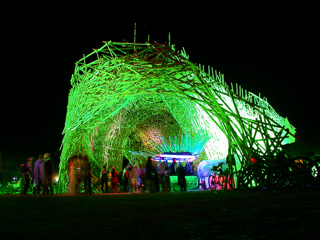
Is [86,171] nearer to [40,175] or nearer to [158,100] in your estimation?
[40,175]

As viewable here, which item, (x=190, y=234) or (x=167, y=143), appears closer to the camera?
(x=190, y=234)

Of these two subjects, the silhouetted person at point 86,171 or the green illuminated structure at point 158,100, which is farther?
the silhouetted person at point 86,171

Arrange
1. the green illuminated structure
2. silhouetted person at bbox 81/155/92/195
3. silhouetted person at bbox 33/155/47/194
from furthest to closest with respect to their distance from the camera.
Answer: silhouetted person at bbox 81/155/92/195 → silhouetted person at bbox 33/155/47/194 → the green illuminated structure

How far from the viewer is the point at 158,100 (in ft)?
74.1

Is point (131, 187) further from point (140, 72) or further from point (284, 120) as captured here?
point (284, 120)

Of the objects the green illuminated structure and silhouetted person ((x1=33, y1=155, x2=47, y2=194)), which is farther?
silhouetted person ((x1=33, y1=155, x2=47, y2=194))

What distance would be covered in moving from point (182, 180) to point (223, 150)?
2.70 m

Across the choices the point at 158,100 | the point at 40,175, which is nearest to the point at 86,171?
the point at 40,175

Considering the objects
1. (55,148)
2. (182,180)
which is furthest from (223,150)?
(55,148)

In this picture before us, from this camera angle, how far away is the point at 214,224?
11.5 ft

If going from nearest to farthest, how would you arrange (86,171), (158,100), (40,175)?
1. (40,175)
2. (86,171)
3. (158,100)

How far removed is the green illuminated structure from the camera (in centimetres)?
1247

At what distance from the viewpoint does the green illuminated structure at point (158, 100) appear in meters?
12.5

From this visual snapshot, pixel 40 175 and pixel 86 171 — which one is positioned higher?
pixel 86 171
